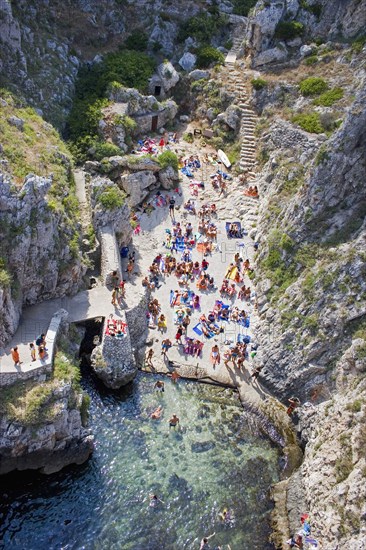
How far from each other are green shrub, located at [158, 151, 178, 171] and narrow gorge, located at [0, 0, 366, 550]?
0.22 meters

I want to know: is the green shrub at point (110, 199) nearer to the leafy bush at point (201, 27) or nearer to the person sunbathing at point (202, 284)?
the person sunbathing at point (202, 284)

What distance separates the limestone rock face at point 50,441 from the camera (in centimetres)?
2965

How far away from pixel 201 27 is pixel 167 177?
958 inches

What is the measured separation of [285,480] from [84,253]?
71.9 feet

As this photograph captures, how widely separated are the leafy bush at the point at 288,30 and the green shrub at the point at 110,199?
96.2ft

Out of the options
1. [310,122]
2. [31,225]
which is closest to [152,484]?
[31,225]

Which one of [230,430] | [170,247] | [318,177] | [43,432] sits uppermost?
[318,177]

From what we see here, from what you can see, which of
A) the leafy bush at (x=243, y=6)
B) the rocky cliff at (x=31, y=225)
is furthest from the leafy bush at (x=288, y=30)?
the rocky cliff at (x=31, y=225)

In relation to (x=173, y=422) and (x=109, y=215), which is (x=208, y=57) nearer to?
(x=109, y=215)

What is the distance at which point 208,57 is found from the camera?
6194 cm

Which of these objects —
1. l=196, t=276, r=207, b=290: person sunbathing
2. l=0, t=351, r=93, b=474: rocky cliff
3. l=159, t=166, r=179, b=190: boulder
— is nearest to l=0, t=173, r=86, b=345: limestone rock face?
l=0, t=351, r=93, b=474: rocky cliff

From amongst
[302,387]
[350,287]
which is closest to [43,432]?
[302,387]

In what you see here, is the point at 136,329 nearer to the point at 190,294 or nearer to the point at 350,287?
the point at 190,294

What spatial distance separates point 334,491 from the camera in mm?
28172
